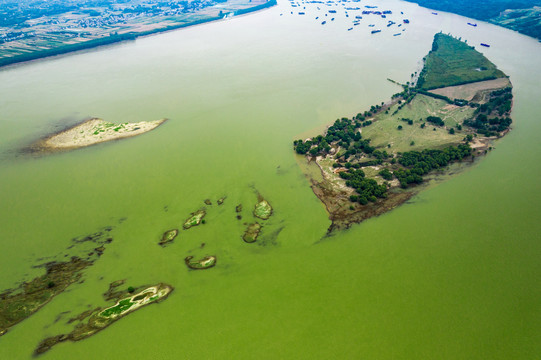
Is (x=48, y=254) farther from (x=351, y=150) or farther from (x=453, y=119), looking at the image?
(x=453, y=119)

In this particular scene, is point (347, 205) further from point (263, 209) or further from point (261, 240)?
point (261, 240)

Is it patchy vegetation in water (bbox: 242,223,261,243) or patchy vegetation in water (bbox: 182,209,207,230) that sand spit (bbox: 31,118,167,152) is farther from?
patchy vegetation in water (bbox: 242,223,261,243)

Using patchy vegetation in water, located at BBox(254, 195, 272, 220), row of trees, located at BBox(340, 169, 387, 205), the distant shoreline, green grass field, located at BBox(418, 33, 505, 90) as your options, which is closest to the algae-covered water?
patchy vegetation in water, located at BBox(254, 195, 272, 220)

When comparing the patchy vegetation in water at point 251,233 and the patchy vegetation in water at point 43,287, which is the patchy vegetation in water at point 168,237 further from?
the patchy vegetation in water at point 251,233

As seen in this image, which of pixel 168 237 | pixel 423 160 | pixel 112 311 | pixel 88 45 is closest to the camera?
pixel 112 311

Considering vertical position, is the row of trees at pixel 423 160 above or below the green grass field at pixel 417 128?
below

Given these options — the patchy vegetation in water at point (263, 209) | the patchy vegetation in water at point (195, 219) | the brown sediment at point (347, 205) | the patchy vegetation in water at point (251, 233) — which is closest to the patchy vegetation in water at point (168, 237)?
the patchy vegetation in water at point (195, 219)

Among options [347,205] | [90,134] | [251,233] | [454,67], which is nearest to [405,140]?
[347,205]
